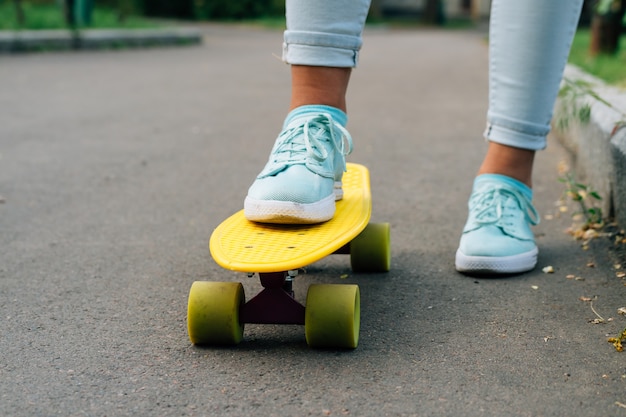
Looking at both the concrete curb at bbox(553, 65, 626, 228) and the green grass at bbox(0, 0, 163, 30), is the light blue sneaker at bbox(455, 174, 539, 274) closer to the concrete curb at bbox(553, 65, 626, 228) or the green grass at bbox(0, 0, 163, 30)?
the concrete curb at bbox(553, 65, 626, 228)

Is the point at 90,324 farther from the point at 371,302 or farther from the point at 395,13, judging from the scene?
the point at 395,13

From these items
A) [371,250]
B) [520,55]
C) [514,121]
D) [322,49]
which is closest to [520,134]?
[514,121]

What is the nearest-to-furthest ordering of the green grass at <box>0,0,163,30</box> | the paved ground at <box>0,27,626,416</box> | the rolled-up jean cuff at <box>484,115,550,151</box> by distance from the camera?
the paved ground at <box>0,27,626,416</box>, the rolled-up jean cuff at <box>484,115,550,151</box>, the green grass at <box>0,0,163,30</box>

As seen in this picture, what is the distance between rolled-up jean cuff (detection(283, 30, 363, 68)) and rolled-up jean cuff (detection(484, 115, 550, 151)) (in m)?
0.51

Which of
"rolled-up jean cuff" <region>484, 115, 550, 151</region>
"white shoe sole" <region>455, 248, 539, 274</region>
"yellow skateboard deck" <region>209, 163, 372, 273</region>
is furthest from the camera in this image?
"rolled-up jean cuff" <region>484, 115, 550, 151</region>

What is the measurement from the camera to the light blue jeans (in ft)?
6.91

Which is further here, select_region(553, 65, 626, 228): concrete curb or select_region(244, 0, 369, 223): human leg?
select_region(553, 65, 626, 228): concrete curb

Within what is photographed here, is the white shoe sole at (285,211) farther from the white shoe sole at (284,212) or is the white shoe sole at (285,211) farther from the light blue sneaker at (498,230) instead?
the light blue sneaker at (498,230)

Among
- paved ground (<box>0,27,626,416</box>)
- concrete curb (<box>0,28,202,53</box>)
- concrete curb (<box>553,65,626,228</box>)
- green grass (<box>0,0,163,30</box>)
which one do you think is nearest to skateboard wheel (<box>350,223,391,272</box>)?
paved ground (<box>0,27,626,416</box>)

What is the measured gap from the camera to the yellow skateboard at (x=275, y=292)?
66.9 inches

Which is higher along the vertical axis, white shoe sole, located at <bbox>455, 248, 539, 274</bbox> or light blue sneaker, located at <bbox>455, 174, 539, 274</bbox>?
light blue sneaker, located at <bbox>455, 174, 539, 274</bbox>

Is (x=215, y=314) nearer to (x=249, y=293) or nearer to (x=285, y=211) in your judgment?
(x=285, y=211)

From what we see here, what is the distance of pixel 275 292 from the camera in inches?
70.2

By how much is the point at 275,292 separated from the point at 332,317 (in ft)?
0.47
